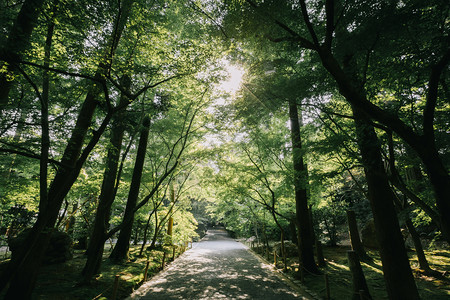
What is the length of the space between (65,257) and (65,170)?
7.39m

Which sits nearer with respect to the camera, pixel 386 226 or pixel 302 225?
pixel 386 226

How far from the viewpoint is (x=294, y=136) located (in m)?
8.91

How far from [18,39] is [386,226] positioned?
10072 mm

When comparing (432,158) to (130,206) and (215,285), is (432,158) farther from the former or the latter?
(130,206)

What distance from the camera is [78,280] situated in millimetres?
6801

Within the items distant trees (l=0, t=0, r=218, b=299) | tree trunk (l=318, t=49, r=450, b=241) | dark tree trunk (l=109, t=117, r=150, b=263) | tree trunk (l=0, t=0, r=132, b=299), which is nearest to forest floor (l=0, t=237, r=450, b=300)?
dark tree trunk (l=109, t=117, r=150, b=263)

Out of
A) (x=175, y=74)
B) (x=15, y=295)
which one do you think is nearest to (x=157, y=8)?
(x=175, y=74)

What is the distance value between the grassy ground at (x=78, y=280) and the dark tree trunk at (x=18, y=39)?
5213 mm

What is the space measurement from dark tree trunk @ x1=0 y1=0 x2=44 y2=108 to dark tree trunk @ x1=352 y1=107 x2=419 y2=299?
752 centimetres

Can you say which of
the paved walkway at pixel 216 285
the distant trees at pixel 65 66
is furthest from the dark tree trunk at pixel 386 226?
the distant trees at pixel 65 66

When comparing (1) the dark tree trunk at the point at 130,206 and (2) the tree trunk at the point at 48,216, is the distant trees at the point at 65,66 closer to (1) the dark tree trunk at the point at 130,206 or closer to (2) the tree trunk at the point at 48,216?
(2) the tree trunk at the point at 48,216

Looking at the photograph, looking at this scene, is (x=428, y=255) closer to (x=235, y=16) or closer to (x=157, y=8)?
(x=235, y=16)

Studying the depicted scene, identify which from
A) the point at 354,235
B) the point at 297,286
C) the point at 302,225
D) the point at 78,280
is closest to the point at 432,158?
the point at 297,286

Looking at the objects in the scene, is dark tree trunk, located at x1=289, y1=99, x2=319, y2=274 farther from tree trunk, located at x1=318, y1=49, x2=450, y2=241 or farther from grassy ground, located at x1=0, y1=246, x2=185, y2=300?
grassy ground, located at x1=0, y1=246, x2=185, y2=300
